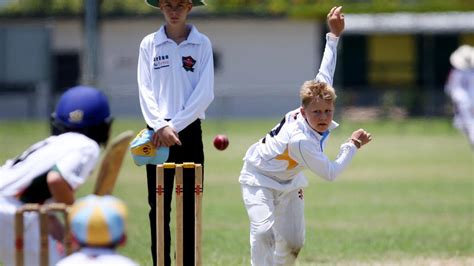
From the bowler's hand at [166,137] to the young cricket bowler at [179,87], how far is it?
0.58 ft

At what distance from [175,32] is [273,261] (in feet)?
5.52

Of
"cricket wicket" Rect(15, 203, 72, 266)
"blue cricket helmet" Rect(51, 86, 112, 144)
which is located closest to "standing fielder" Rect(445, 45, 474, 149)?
"blue cricket helmet" Rect(51, 86, 112, 144)

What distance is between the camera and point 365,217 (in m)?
13.3

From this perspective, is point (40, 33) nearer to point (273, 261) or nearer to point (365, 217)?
point (365, 217)

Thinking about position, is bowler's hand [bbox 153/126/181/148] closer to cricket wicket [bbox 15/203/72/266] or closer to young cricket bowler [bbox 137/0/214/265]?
young cricket bowler [bbox 137/0/214/265]

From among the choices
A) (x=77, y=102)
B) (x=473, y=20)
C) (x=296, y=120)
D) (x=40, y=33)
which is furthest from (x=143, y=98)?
(x=473, y=20)

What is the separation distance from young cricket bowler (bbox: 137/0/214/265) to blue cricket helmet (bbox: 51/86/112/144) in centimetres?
168

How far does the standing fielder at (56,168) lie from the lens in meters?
5.69

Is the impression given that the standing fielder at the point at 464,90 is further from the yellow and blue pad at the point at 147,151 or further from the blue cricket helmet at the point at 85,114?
the blue cricket helmet at the point at 85,114

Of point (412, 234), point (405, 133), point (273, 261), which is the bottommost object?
point (405, 133)

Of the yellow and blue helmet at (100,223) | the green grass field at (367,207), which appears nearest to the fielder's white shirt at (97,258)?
the yellow and blue helmet at (100,223)

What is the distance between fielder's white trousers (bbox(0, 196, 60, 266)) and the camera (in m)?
5.75

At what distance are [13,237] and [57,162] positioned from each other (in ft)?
1.57

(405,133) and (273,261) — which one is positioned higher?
(273,261)
